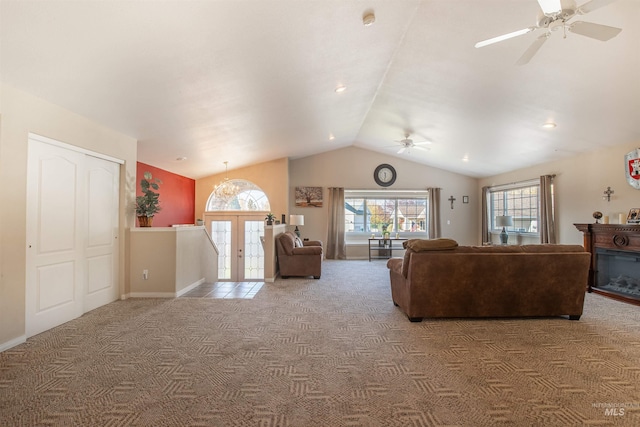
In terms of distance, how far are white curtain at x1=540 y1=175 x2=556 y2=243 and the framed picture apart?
5.37 m

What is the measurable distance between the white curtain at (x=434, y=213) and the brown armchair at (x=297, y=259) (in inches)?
175

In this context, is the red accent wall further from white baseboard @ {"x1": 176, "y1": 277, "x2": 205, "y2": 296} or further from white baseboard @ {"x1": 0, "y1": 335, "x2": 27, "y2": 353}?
white baseboard @ {"x1": 0, "y1": 335, "x2": 27, "y2": 353}

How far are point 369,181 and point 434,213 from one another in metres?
2.16

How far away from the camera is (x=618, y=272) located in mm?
4527

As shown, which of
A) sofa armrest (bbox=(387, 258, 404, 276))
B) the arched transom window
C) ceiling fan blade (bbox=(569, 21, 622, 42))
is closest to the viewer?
ceiling fan blade (bbox=(569, 21, 622, 42))

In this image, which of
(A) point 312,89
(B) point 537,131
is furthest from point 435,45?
(B) point 537,131

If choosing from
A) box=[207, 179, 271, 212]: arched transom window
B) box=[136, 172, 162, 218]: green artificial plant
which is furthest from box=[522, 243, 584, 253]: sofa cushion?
box=[207, 179, 271, 212]: arched transom window

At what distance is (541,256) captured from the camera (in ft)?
10.9

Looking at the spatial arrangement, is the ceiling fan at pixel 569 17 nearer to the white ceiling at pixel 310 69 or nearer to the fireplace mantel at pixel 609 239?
the white ceiling at pixel 310 69

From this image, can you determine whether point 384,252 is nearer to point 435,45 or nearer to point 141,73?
point 435,45

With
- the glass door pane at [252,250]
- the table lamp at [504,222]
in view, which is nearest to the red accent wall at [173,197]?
the glass door pane at [252,250]

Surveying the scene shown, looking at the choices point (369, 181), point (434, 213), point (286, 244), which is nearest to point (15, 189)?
point (286, 244)

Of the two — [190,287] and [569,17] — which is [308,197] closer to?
[190,287]

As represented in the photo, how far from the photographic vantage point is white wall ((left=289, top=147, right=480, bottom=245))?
8.73 meters
